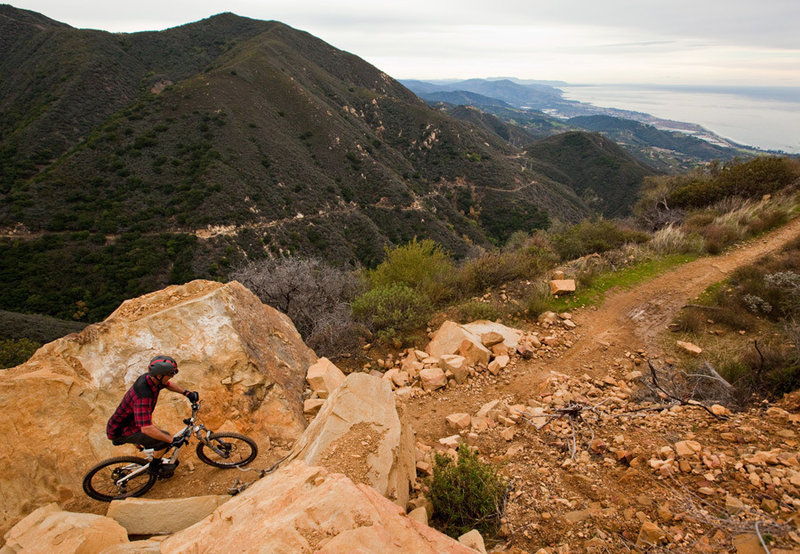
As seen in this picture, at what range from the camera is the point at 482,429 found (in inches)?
203

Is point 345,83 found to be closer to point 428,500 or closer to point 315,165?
point 315,165

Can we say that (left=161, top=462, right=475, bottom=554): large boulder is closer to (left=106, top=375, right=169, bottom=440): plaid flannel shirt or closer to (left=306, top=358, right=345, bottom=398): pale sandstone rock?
(left=106, top=375, right=169, bottom=440): plaid flannel shirt

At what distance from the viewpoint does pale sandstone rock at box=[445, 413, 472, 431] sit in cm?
536

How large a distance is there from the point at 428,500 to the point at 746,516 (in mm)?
2658

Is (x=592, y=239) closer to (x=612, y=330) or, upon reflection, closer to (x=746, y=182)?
(x=612, y=330)

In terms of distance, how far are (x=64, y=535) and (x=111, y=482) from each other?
1.32m

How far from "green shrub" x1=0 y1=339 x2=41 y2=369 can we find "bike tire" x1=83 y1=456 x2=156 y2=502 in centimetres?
1717

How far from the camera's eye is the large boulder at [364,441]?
3596mm

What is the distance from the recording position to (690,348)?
659 cm

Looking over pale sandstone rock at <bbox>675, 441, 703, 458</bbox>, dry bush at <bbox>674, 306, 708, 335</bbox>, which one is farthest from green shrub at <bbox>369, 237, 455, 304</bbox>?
pale sandstone rock at <bbox>675, 441, 703, 458</bbox>

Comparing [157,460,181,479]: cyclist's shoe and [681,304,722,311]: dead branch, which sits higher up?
[681,304,722,311]: dead branch

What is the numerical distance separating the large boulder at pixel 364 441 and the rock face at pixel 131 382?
1275 millimetres

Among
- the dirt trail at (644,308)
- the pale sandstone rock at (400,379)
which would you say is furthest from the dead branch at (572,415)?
the pale sandstone rock at (400,379)

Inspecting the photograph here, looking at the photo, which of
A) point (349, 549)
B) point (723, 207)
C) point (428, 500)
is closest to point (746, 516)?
point (428, 500)
